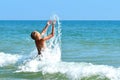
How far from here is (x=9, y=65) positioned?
14406 mm

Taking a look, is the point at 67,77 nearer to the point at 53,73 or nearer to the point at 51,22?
the point at 53,73

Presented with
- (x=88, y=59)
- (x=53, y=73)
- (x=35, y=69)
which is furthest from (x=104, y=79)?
(x=88, y=59)

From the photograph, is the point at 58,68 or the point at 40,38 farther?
the point at 58,68

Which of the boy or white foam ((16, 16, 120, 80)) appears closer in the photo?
the boy

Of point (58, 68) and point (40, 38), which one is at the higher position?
point (40, 38)

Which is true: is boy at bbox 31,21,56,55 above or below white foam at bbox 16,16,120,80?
above

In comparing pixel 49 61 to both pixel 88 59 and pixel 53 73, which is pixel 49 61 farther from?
pixel 88 59

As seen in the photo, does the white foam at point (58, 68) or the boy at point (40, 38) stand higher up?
the boy at point (40, 38)

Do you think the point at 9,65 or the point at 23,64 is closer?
the point at 23,64

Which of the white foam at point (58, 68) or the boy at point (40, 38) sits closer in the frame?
the boy at point (40, 38)

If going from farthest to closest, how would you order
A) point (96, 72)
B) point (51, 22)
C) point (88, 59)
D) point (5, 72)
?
point (88, 59) → point (5, 72) → point (96, 72) → point (51, 22)

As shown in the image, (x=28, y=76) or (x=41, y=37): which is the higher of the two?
(x=41, y=37)

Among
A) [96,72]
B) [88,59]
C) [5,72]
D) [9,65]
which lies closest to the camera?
[96,72]

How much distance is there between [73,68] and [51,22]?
6.28 ft
